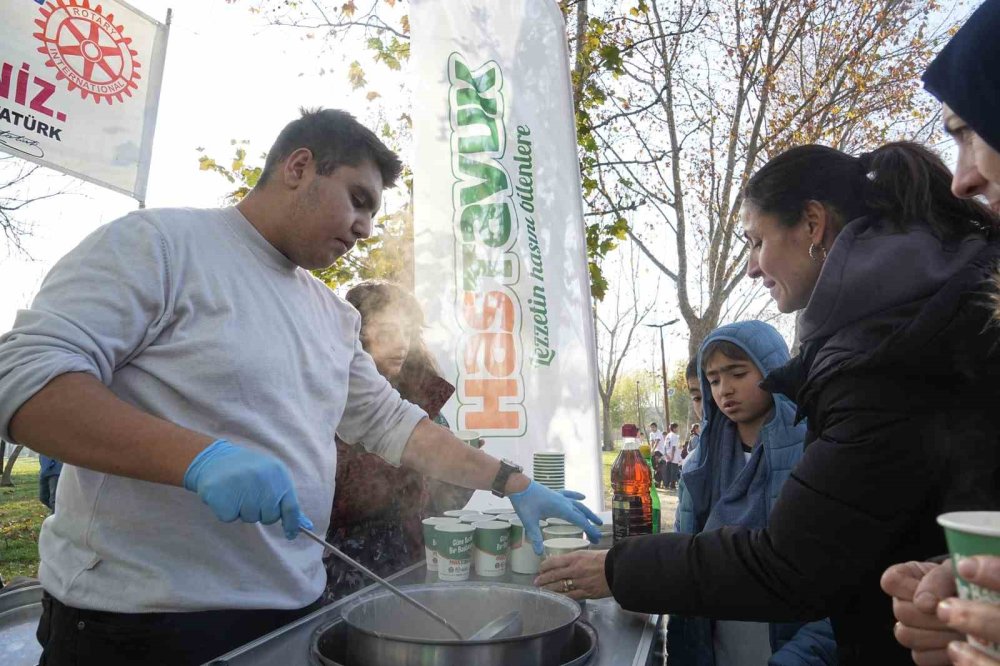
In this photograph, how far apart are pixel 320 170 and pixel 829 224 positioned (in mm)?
1343

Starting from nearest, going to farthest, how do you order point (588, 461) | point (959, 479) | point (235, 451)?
point (959, 479) → point (235, 451) → point (588, 461)

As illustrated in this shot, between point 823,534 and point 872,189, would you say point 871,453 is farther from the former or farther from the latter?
point 872,189

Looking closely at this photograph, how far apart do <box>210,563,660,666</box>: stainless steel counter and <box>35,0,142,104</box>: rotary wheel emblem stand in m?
2.86

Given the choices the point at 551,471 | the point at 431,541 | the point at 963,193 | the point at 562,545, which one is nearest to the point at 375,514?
the point at 551,471

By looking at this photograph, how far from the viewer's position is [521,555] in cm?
188

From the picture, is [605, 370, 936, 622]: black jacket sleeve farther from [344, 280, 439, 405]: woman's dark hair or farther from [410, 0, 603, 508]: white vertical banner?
[410, 0, 603, 508]: white vertical banner

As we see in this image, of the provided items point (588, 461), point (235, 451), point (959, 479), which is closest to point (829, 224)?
point (959, 479)

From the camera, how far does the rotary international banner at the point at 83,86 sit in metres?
2.87

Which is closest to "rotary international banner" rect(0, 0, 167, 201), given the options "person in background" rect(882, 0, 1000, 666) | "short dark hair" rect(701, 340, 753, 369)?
"short dark hair" rect(701, 340, 753, 369)

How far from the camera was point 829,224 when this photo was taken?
1.67m

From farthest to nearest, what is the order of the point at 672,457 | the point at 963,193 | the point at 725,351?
1. the point at 672,457
2. the point at 725,351
3. the point at 963,193

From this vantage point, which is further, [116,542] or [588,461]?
[588,461]

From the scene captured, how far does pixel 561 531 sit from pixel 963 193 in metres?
1.29

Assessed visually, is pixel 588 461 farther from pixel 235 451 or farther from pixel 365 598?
pixel 235 451
